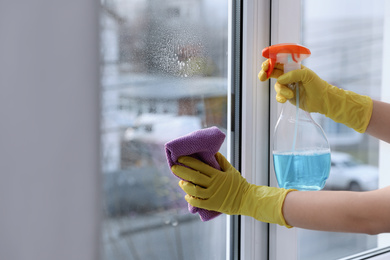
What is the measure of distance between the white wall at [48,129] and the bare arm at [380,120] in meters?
0.73

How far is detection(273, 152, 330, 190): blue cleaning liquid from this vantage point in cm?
88

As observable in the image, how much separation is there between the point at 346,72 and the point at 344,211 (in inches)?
33.0

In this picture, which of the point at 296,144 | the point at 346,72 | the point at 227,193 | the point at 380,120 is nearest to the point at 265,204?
the point at 227,193

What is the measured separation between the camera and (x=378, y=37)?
5.24 feet

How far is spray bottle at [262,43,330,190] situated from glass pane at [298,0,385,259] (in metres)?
0.40

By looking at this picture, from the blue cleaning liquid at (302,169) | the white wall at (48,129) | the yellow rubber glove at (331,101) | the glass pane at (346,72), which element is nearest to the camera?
the white wall at (48,129)

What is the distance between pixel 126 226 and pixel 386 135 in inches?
28.9

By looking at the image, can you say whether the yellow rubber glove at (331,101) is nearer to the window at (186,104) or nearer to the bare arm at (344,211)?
the window at (186,104)

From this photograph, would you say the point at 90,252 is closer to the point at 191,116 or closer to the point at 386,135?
the point at 191,116

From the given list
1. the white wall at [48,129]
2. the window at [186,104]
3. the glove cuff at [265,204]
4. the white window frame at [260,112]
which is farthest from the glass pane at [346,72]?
the white wall at [48,129]

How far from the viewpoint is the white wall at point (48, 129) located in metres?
0.73

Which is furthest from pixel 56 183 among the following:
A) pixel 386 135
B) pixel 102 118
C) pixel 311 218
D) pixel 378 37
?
pixel 378 37

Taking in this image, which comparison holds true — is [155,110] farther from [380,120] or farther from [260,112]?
[380,120]

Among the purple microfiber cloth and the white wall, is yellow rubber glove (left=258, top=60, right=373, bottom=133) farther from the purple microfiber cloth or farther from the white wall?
the white wall
